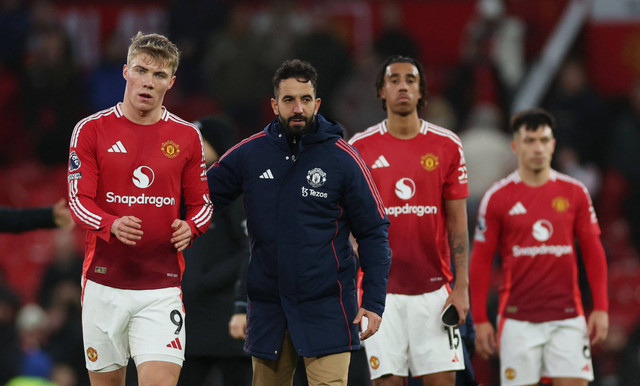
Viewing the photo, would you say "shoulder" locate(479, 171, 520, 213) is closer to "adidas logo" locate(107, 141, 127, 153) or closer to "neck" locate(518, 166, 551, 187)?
"neck" locate(518, 166, 551, 187)

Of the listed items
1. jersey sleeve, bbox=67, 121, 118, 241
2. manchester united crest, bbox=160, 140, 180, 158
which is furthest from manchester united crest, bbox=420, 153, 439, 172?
jersey sleeve, bbox=67, 121, 118, 241

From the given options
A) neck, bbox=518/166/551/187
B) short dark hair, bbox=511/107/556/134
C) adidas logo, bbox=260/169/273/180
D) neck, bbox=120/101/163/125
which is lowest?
adidas logo, bbox=260/169/273/180

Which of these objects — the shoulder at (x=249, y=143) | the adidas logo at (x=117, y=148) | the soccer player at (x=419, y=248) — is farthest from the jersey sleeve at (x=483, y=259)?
the adidas logo at (x=117, y=148)

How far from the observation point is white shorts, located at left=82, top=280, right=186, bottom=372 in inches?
262

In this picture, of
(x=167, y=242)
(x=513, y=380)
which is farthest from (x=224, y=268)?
(x=513, y=380)

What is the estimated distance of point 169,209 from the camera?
6.77 m

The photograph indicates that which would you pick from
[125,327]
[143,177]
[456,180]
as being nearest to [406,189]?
[456,180]

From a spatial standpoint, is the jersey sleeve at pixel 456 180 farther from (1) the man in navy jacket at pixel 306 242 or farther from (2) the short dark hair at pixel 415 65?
(1) the man in navy jacket at pixel 306 242

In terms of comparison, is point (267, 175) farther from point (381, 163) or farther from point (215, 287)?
point (215, 287)

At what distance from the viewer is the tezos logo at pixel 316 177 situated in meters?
6.78

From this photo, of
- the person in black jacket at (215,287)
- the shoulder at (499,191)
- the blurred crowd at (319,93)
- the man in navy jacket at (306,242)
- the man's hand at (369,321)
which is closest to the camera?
the man's hand at (369,321)

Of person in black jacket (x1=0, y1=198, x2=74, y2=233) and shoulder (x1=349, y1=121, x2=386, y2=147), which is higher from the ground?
shoulder (x1=349, y1=121, x2=386, y2=147)

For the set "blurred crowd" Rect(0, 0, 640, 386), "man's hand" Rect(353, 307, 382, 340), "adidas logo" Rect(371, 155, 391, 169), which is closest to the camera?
"man's hand" Rect(353, 307, 382, 340)

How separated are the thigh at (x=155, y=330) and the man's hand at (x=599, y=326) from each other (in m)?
3.46
